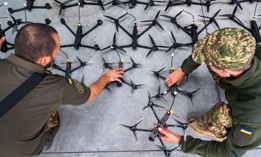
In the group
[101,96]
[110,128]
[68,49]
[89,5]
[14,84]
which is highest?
[89,5]

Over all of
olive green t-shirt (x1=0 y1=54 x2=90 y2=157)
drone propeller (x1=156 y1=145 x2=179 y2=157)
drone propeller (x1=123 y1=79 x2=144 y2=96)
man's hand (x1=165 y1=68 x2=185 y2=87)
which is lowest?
drone propeller (x1=156 y1=145 x2=179 y2=157)

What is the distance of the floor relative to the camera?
104 inches

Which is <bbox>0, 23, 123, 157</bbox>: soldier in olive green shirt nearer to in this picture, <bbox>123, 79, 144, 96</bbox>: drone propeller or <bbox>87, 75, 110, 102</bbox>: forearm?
<bbox>87, 75, 110, 102</bbox>: forearm

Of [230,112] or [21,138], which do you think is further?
[230,112]

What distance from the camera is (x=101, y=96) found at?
2846mm

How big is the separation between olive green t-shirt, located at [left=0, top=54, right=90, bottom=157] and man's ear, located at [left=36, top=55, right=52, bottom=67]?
0.16 ft

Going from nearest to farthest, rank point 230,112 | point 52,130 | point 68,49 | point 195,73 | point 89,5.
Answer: point 230,112 < point 52,130 < point 195,73 < point 68,49 < point 89,5

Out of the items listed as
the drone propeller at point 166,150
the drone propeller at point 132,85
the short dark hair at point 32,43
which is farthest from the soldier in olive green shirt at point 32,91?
the drone propeller at point 166,150

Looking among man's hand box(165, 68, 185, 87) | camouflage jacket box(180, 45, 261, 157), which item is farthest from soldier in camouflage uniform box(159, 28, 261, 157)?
man's hand box(165, 68, 185, 87)

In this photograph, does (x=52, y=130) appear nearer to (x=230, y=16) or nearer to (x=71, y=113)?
(x=71, y=113)

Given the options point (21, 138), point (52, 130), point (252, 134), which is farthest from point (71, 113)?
point (252, 134)

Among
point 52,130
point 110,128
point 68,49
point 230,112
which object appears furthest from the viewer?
point 68,49

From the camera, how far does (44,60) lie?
183cm

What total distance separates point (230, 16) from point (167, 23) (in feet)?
2.51
